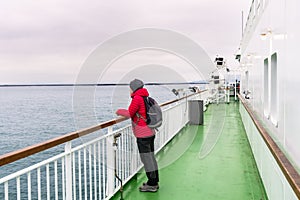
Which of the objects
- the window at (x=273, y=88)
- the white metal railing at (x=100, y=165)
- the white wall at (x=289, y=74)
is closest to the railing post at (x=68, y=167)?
the white metal railing at (x=100, y=165)

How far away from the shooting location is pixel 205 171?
172 inches

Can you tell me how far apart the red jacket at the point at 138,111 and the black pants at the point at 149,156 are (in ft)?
0.31

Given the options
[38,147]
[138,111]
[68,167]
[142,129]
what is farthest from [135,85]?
[38,147]

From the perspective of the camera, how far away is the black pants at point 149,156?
3.42m

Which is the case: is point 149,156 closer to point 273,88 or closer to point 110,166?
point 110,166

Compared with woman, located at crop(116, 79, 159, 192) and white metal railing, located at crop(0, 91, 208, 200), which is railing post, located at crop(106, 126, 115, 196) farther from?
woman, located at crop(116, 79, 159, 192)

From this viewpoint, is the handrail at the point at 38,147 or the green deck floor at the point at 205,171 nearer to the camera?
the handrail at the point at 38,147

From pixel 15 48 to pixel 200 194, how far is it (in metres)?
20.8

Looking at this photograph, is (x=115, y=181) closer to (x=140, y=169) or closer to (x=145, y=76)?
(x=140, y=169)

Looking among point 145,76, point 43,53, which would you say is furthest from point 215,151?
point 43,53

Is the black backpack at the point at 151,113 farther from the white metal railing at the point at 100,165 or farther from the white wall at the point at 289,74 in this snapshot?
the white wall at the point at 289,74

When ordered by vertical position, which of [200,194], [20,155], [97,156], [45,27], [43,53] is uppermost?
[45,27]

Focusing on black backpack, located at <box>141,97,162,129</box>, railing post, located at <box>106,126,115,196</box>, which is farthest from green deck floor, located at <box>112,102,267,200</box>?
black backpack, located at <box>141,97,162,129</box>

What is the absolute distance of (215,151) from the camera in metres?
5.60
